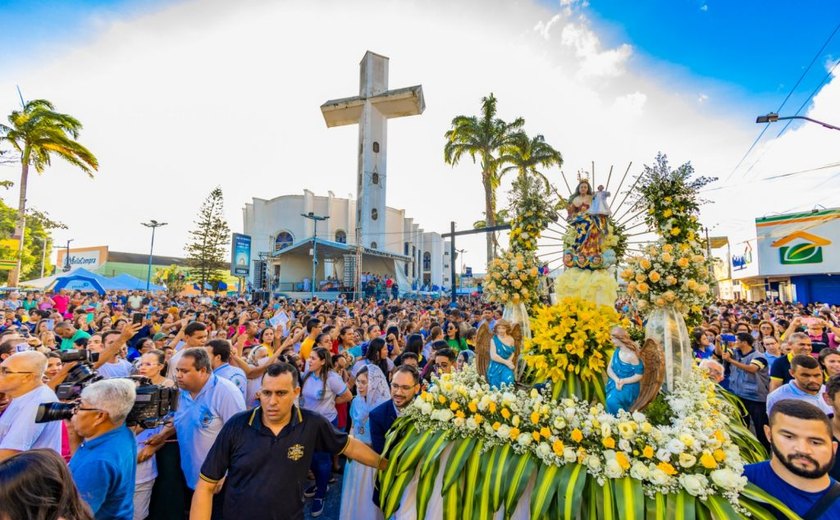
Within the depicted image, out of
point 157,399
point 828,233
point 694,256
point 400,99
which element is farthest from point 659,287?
point 400,99

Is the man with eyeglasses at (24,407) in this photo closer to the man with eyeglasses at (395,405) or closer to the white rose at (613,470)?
the man with eyeglasses at (395,405)

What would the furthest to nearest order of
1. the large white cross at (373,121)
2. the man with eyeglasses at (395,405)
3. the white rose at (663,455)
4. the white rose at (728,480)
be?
1. the large white cross at (373,121)
2. the man with eyeglasses at (395,405)
3. the white rose at (663,455)
4. the white rose at (728,480)

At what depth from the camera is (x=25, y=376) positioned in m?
3.05

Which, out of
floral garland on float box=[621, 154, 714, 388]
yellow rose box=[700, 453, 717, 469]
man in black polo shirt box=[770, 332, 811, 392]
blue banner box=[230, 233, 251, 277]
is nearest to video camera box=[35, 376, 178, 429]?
yellow rose box=[700, 453, 717, 469]

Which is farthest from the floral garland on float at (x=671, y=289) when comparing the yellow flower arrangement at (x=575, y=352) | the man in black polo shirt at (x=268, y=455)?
the man in black polo shirt at (x=268, y=455)

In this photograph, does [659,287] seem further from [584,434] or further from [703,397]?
Answer: [584,434]

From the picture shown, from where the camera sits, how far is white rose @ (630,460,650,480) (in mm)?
2418

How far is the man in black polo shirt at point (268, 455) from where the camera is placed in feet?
8.23

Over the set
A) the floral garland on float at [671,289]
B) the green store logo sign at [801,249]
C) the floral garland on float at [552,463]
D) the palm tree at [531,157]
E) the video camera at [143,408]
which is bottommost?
the floral garland on float at [552,463]

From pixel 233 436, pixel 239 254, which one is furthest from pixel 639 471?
pixel 239 254

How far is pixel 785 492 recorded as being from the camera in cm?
224

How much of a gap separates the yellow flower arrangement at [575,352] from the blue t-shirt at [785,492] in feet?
5.00

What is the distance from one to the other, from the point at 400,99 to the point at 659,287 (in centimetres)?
3723

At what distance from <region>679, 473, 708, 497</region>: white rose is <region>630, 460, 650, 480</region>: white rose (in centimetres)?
19
